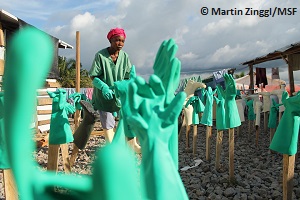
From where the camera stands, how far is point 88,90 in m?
17.7

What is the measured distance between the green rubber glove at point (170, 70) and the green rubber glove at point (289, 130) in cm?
182

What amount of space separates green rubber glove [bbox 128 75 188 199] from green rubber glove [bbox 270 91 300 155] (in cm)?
204

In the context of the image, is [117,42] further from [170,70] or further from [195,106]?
[195,106]

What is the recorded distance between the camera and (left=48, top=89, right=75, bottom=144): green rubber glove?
2914 millimetres

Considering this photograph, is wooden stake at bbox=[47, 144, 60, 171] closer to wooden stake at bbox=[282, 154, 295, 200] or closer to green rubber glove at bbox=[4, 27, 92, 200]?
wooden stake at bbox=[282, 154, 295, 200]

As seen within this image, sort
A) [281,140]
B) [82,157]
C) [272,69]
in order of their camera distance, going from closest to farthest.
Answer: [281,140], [82,157], [272,69]

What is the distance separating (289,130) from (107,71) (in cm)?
169

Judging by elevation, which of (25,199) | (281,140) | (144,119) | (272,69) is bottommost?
(281,140)

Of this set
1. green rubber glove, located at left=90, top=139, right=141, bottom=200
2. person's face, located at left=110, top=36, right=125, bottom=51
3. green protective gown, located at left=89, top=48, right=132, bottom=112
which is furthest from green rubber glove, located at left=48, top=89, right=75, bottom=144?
green rubber glove, located at left=90, top=139, right=141, bottom=200

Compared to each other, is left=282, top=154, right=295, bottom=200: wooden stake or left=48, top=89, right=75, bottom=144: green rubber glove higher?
left=48, top=89, right=75, bottom=144: green rubber glove

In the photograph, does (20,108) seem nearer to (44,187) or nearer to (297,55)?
(44,187)

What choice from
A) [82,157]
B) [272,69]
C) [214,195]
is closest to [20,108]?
[214,195]

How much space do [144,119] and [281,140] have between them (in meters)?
2.16

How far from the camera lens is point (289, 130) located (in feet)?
8.56
